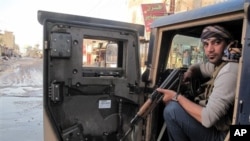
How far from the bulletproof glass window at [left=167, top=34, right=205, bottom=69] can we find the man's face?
80 cm

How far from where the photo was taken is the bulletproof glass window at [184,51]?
3234 millimetres

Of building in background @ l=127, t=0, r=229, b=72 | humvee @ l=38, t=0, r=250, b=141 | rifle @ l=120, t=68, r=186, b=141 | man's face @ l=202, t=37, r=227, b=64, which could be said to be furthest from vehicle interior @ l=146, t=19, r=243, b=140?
building in background @ l=127, t=0, r=229, b=72

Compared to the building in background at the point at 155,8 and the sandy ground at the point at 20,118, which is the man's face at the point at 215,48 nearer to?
the building in background at the point at 155,8

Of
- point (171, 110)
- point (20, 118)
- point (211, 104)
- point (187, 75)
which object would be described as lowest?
point (20, 118)

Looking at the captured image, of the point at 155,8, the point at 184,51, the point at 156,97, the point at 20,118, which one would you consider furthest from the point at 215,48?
the point at 155,8

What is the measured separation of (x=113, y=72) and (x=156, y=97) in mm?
540

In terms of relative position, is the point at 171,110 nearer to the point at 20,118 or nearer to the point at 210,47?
the point at 210,47

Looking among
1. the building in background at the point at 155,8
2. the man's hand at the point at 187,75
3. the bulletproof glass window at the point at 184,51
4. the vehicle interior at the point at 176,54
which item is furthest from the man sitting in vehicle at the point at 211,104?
the building in background at the point at 155,8

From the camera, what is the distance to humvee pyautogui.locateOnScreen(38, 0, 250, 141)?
2.68 metres

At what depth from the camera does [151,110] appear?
292 cm

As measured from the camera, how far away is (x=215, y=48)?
2348 millimetres

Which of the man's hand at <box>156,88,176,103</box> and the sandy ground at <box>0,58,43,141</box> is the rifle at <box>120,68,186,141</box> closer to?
the man's hand at <box>156,88,176,103</box>

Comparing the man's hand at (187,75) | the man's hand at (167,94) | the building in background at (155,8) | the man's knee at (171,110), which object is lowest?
the man's knee at (171,110)

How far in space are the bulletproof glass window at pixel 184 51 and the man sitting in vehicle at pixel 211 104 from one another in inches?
25.8
